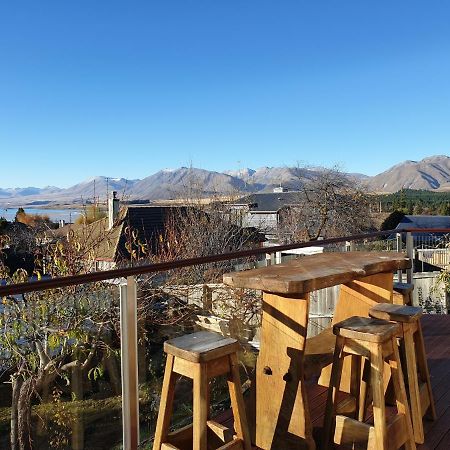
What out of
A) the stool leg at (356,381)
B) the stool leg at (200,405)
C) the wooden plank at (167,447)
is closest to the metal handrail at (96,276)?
the stool leg at (200,405)

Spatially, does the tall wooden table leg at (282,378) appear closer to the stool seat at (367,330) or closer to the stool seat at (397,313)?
the stool seat at (367,330)

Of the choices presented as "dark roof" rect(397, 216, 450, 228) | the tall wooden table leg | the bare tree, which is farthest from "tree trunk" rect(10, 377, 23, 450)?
"dark roof" rect(397, 216, 450, 228)

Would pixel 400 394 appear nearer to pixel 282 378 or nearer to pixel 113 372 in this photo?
pixel 282 378

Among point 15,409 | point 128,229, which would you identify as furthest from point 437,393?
point 128,229

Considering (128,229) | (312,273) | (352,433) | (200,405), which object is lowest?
(352,433)

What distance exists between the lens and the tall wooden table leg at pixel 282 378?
2043 millimetres

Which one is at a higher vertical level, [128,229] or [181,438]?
[128,229]

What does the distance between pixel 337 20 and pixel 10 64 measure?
1469 cm

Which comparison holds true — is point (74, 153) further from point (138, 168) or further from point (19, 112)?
point (19, 112)

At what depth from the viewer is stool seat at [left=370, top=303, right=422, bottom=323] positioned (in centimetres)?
215

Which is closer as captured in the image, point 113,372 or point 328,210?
point 113,372

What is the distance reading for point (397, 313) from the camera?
2174mm

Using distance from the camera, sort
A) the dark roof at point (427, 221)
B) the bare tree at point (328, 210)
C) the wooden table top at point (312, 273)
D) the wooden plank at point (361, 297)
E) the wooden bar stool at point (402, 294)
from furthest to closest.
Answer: the dark roof at point (427, 221), the bare tree at point (328, 210), the wooden bar stool at point (402, 294), the wooden plank at point (361, 297), the wooden table top at point (312, 273)

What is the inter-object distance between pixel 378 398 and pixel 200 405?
750 mm
